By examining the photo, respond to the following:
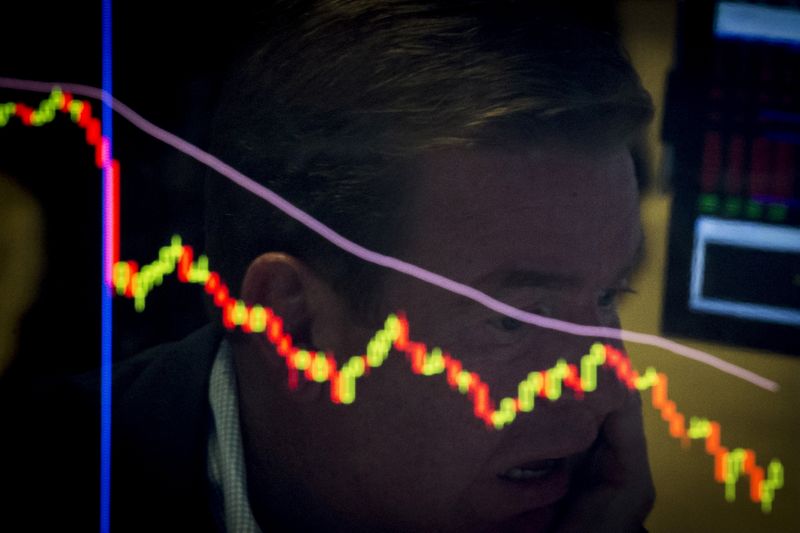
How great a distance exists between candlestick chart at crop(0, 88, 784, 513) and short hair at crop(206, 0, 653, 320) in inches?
3.2

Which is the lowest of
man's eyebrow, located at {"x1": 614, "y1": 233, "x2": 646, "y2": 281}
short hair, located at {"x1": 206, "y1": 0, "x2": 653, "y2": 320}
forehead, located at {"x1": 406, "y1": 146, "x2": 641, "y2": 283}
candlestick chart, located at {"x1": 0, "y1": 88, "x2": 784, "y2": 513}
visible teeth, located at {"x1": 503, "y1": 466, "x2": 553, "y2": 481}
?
visible teeth, located at {"x1": 503, "y1": 466, "x2": 553, "y2": 481}

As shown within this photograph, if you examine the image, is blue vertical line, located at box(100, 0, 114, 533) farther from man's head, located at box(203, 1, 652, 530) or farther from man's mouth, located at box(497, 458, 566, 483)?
man's mouth, located at box(497, 458, 566, 483)

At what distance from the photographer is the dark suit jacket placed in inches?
38.6

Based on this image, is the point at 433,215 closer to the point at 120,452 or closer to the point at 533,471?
the point at 533,471

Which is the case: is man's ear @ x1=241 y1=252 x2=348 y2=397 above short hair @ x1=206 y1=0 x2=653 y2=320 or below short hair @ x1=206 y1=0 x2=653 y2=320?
below

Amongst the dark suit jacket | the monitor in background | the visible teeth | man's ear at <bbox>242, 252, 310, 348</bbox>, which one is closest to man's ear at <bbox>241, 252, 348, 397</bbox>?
man's ear at <bbox>242, 252, 310, 348</bbox>

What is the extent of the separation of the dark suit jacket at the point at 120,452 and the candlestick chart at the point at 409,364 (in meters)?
0.09

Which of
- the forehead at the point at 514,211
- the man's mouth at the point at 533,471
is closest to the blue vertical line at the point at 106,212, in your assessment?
the forehead at the point at 514,211

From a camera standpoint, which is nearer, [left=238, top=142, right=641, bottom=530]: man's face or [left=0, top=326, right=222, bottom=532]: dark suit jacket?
[left=238, top=142, right=641, bottom=530]: man's face

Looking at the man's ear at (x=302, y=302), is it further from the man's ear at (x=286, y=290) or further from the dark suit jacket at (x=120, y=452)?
the dark suit jacket at (x=120, y=452)

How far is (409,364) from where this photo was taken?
91cm

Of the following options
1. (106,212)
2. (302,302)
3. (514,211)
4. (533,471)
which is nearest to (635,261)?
(514,211)

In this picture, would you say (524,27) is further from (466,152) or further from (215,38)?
(215,38)

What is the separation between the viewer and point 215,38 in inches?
36.7
